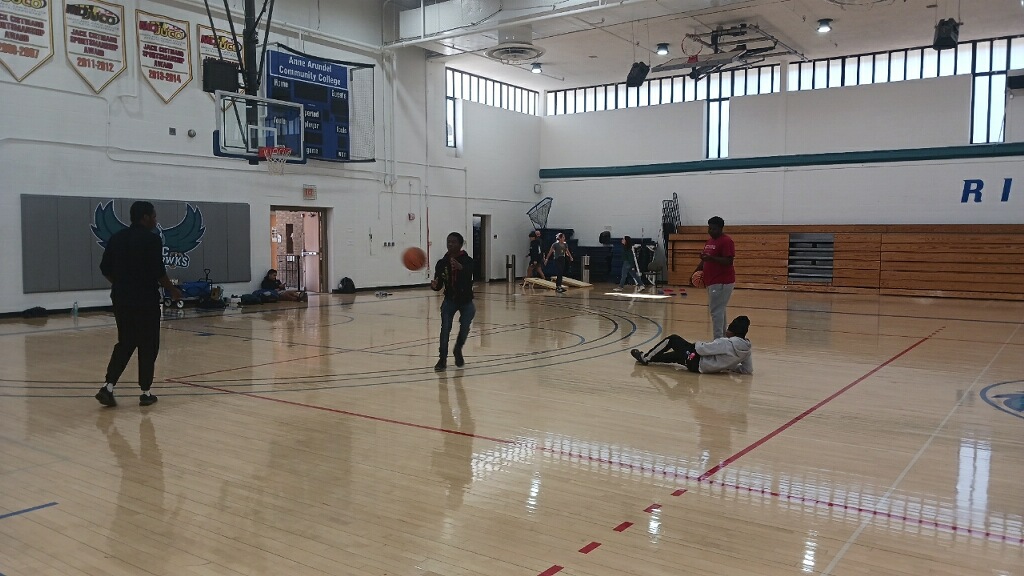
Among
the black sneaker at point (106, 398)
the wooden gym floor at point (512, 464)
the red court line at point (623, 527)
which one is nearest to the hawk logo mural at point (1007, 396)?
the wooden gym floor at point (512, 464)

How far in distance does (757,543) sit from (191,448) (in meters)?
3.87

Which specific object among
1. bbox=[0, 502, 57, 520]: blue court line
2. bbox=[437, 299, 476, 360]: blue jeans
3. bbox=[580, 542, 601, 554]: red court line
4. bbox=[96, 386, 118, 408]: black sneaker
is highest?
bbox=[437, 299, 476, 360]: blue jeans

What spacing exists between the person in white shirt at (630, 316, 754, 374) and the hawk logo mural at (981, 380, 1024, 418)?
222 cm

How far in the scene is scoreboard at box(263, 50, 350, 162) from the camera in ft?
55.6

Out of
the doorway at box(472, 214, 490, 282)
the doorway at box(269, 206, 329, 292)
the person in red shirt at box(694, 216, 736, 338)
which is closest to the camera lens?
the person in red shirt at box(694, 216, 736, 338)

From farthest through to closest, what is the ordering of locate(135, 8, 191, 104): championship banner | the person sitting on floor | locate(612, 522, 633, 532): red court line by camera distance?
the person sitting on floor → locate(135, 8, 191, 104): championship banner → locate(612, 522, 633, 532): red court line

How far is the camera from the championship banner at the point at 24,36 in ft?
43.2

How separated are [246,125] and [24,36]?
4.02 m

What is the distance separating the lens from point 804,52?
20.9 meters

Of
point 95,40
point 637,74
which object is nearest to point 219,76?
point 95,40

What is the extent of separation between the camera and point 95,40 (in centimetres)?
1436

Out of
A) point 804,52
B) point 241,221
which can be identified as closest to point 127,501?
point 241,221

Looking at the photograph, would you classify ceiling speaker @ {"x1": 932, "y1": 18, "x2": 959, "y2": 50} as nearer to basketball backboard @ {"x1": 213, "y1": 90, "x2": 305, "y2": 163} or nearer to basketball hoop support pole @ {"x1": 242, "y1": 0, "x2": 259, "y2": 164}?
basketball backboard @ {"x1": 213, "y1": 90, "x2": 305, "y2": 163}

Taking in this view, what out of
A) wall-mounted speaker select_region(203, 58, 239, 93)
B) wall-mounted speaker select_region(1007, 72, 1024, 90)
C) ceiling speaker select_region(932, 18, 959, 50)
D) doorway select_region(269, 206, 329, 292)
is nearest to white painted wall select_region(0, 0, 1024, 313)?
doorway select_region(269, 206, 329, 292)
